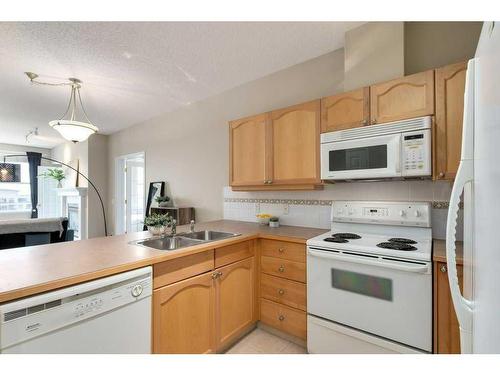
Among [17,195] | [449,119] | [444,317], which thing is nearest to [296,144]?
[449,119]

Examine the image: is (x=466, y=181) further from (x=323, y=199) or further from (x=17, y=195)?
(x=17, y=195)

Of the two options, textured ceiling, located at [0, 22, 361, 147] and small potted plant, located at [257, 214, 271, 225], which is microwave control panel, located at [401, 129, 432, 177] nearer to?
textured ceiling, located at [0, 22, 361, 147]

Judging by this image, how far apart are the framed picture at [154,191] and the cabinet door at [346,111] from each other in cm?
281

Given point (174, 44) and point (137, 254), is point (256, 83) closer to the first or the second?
point (174, 44)

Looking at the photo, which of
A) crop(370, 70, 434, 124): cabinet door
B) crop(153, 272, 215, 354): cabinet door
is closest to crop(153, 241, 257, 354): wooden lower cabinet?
crop(153, 272, 215, 354): cabinet door

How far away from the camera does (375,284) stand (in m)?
1.43

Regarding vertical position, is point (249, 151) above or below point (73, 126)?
below

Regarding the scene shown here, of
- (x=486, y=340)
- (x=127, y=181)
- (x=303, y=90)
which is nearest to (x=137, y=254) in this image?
(x=486, y=340)

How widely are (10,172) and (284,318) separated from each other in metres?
7.51

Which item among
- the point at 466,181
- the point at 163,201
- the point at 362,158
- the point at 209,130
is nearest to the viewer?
the point at 466,181

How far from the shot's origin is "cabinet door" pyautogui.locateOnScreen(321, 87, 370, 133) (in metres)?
1.75

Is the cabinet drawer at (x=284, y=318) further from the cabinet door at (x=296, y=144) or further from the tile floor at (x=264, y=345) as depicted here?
the cabinet door at (x=296, y=144)

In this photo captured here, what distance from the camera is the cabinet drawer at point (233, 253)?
174 cm

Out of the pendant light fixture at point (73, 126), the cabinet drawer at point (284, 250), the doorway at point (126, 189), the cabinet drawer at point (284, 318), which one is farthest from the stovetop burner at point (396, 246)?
the doorway at point (126, 189)
